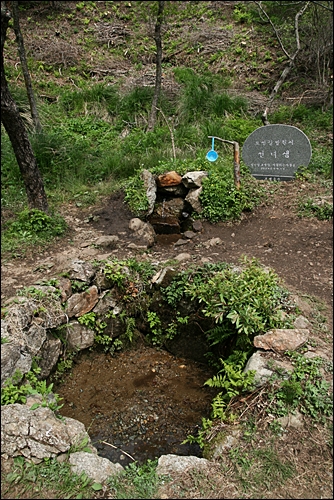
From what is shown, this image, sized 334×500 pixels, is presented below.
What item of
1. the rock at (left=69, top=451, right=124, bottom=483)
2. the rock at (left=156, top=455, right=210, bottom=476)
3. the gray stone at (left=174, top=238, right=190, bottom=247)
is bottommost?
the rock at (left=156, top=455, right=210, bottom=476)

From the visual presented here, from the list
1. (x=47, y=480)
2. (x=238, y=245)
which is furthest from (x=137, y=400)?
(x=238, y=245)

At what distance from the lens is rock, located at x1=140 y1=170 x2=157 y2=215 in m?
5.70

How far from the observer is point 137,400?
357 centimetres

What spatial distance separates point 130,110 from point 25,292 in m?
5.79

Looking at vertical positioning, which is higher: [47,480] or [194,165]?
[194,165]

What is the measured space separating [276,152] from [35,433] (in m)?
4.94

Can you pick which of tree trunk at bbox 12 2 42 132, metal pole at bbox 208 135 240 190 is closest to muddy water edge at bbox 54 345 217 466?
metal pole at bbox 208 135 240 190

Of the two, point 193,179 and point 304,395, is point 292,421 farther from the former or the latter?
point 193,179

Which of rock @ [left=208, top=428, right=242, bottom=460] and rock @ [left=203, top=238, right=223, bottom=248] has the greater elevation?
rock @ [left=203, top=238, right=223, bottom=248]

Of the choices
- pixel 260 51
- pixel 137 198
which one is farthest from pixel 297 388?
pixel 260 51

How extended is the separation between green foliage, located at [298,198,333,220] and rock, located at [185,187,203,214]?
54.3 inches

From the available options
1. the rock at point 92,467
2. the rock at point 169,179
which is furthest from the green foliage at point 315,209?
the rock at point 92,467

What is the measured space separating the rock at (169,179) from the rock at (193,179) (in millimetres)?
91

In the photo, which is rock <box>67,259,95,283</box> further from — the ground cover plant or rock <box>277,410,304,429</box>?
rock <box>277,410,304,429</box>
